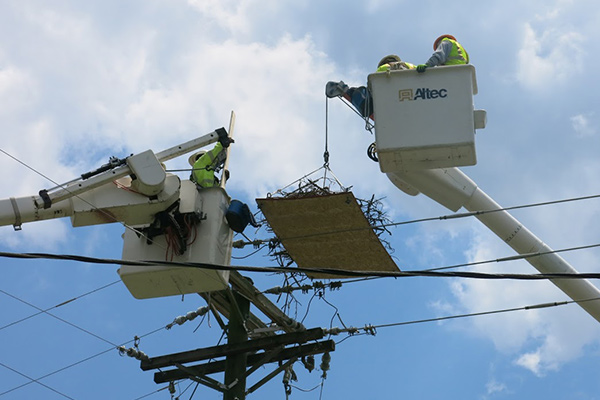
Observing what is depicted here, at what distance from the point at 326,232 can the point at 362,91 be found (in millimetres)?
1727

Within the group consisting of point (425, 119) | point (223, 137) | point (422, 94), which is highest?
point (223, 137)

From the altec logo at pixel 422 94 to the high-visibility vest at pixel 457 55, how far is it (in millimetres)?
504

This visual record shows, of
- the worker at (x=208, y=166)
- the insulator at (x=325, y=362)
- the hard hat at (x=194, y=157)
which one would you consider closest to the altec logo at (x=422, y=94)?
the worker at (x=208, y=166)

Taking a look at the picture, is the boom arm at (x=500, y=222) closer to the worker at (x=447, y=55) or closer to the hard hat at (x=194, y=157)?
the worker at (x=447, y=55)

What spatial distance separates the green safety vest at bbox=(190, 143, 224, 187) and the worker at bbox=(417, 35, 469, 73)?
8.99 ft

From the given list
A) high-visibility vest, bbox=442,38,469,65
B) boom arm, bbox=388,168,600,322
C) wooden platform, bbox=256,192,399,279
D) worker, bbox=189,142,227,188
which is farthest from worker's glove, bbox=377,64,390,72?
worker, bbox=189,142,227,188

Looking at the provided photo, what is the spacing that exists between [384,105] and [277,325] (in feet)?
12.0

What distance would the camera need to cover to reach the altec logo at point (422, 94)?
10680 millimetres

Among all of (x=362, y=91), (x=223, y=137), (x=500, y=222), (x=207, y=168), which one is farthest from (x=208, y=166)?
(x=500, y=222)

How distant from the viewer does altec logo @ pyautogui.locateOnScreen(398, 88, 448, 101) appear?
1068cm

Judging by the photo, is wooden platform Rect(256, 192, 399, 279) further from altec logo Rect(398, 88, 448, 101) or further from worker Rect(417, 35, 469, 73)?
worker Rect(417, 35, 469, 73)

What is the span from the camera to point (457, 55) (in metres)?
11.1

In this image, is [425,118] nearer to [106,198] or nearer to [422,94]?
[422,94]

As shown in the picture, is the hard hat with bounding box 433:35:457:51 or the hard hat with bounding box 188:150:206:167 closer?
the hard hat with bounding box 433:35:457:51
